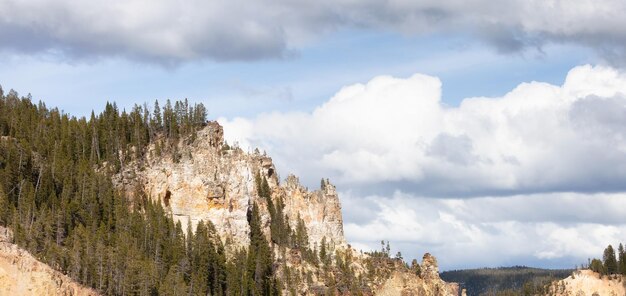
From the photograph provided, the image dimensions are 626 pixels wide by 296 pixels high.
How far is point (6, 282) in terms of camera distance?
A: 180m

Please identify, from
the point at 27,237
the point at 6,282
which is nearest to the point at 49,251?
the point at 27,237

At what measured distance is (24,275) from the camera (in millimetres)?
182500

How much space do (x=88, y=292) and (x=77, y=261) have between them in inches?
263

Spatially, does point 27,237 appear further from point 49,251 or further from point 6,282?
point 6,282

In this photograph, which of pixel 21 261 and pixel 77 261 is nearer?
pixel 21 261

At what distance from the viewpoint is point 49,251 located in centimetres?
19788

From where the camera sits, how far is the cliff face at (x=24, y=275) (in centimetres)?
18075

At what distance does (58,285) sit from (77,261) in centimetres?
1051

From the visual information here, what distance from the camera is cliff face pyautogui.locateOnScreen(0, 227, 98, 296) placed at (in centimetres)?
18075

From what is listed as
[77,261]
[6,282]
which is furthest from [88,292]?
[6,282]

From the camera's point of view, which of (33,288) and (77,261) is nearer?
(33,288)

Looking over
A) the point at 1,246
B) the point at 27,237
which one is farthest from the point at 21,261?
the point at 27,237

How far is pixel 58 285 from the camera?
187 m

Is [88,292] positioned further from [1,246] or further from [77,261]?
[1,246]
